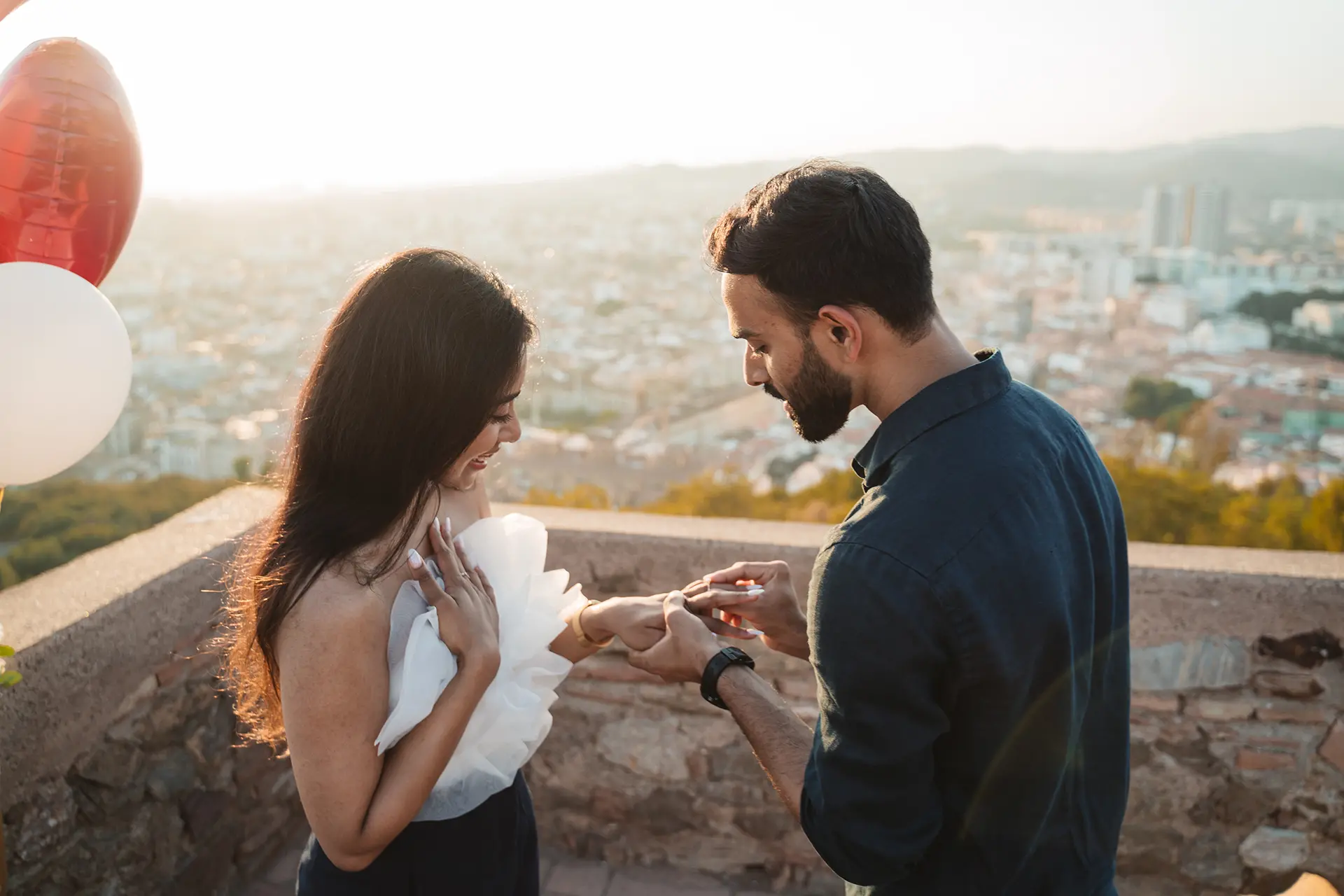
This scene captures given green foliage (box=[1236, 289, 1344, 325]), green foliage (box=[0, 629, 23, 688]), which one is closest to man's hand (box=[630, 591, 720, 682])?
green foliage (box=[0, 629, 23, 688])

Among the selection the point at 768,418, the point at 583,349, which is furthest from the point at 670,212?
the point at 768,418

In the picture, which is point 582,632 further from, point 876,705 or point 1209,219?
point 1209,219

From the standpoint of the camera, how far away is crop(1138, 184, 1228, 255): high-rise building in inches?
305

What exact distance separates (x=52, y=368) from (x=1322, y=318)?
7527 millimetres

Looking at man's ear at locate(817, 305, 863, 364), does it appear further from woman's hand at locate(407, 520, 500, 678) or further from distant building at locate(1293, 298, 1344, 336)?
distant building at locate(1293, 298, 1344, 336)

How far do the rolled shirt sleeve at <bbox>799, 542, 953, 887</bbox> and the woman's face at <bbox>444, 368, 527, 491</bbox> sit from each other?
0.69 metres

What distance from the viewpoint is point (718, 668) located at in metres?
1.50

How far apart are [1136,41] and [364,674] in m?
9.85

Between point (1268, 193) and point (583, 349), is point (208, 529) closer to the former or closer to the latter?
point (583, 349)

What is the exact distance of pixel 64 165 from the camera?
179 cm

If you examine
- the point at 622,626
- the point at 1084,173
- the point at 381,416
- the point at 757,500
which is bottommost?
the point at 757,500

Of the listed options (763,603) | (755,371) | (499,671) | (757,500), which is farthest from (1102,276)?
(499,671)

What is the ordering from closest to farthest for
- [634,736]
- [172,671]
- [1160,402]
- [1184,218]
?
[172,671] → [634,736] → [1160,402] → [1184,218]

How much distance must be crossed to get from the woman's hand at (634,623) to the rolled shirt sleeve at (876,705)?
1.91ft
